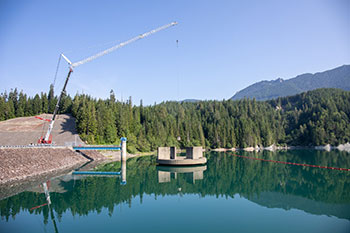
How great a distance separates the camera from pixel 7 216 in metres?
19.3

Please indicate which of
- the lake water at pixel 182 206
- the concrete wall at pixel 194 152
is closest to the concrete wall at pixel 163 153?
the concrete wall at pixel 194 152

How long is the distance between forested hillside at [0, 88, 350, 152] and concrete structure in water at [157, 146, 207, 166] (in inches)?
939

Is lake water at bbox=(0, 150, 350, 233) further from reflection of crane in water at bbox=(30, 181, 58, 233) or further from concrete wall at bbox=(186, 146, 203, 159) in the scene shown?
concrete wall at bbox=(186, 146, 203, 159)

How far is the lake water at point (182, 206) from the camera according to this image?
17344mm

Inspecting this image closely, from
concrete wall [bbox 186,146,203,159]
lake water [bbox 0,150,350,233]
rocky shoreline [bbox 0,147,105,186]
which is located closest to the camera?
lake water [bbox 0,150,350,233]

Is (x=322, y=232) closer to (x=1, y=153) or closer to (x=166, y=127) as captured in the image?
(x=1, y=153)

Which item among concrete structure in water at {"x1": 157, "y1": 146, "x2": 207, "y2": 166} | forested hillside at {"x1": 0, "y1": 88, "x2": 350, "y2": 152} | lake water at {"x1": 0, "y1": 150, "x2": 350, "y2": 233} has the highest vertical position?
forested hillside at {"x1": 0, "y1": 88, "x2": 350, "y2": 152}

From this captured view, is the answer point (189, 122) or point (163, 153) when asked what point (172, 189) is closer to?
point (163, 153)

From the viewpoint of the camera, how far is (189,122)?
4464 inches

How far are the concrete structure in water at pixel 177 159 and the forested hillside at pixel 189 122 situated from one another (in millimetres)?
23845

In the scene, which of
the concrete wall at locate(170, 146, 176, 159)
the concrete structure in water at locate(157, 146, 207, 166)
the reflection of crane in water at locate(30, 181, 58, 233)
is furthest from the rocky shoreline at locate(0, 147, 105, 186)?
the concrete wall at locate(170, 146, 176, 159)

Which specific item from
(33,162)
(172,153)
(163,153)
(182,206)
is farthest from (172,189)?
(33,162)

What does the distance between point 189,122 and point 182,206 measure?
90.8 metres

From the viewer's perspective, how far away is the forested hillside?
79062mm
